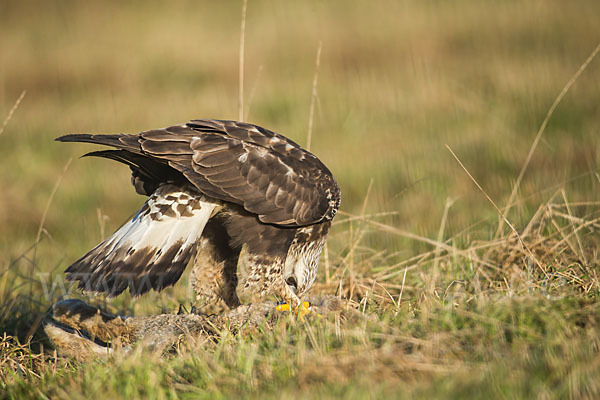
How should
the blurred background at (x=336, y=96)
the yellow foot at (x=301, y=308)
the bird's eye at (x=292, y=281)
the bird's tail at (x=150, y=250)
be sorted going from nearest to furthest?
the yellow foot at (x=301, y=308), the bird's tail at (x=150, y=250), the bird's eye at (x=292, y=281), the blurred background at (x=336, y=96)

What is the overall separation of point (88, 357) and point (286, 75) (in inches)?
314

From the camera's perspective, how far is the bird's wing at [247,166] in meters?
3.94

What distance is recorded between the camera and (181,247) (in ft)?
13.2

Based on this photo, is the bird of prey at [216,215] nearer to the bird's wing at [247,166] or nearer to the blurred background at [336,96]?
the bird's wing at [247,166]

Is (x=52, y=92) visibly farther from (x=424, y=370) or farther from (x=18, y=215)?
(x=424, y=370)

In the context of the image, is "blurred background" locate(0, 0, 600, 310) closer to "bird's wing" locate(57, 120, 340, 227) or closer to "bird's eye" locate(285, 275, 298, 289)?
"bird's eye" locate(285, 275, 298, 289)

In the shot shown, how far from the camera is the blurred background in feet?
24.1

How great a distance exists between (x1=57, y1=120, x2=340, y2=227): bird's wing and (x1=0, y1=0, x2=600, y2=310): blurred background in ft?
5.20

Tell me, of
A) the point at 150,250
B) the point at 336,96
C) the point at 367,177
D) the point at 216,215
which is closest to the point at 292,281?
the point at 216,215

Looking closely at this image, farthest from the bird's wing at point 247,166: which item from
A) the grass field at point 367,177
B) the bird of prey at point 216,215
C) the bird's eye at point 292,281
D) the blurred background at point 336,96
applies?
the blurred background at point 336,96

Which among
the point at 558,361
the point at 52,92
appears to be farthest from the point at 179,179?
the point at 52,92

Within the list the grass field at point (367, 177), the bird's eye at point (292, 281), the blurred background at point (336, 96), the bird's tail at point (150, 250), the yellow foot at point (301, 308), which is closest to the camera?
the grass field at point (367, 177)

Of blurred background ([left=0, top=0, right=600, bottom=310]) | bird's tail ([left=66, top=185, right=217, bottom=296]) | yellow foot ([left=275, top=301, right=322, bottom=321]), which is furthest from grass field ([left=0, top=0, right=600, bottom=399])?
bird's tail ([left=66, top=185, right=217, bottom=296])

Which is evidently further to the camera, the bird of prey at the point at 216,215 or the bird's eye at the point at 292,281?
the bird's eye at the point at 292,281
